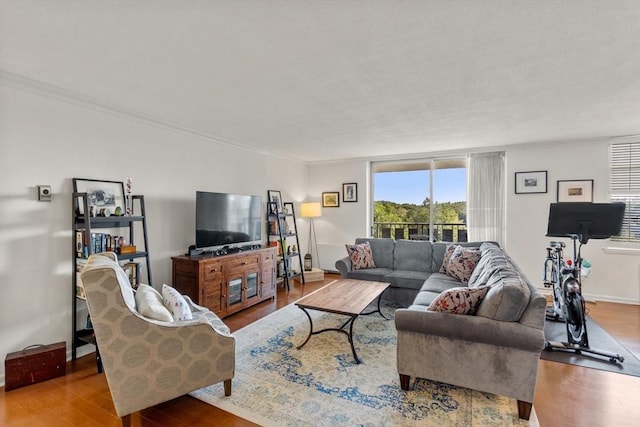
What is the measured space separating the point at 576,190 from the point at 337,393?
475cm

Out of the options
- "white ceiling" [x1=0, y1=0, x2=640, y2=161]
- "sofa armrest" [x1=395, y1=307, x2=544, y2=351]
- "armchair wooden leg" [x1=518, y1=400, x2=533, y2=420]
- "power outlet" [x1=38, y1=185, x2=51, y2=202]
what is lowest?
"armchair wooden leg" [x1=518, y1=400, x2=533, y2=420]

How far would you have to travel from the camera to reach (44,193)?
2555 millimetres

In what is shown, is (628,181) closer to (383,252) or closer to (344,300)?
(383,252)

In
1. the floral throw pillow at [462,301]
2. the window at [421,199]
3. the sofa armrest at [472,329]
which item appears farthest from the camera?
the window at [421,199]

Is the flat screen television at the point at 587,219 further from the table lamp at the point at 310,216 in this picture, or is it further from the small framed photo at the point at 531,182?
the table lamp at the point at 310,216

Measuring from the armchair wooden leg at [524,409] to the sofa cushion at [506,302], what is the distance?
1.72 feet

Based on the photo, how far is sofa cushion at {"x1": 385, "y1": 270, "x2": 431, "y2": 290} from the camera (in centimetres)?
396

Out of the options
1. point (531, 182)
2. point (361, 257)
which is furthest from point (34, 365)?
point (531, 182)

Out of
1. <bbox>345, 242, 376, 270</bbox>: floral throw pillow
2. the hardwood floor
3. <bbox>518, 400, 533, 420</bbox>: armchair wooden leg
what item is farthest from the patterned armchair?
<bbox>345, 242, 376, 270</bbox>: floral throw pillow

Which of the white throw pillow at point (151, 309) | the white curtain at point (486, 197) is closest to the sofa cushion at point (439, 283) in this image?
the white curtain at point (486, 197)

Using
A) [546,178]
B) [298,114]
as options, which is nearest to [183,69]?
[298,114]

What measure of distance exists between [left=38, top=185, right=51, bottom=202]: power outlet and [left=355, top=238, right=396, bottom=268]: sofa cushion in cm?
402

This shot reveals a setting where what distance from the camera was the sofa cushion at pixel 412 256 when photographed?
4.51m

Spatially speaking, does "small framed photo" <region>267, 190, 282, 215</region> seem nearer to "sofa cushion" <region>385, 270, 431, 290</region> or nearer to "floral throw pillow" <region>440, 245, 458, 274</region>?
"sofa cushion" <region>385, 270, 431, 290</region>
